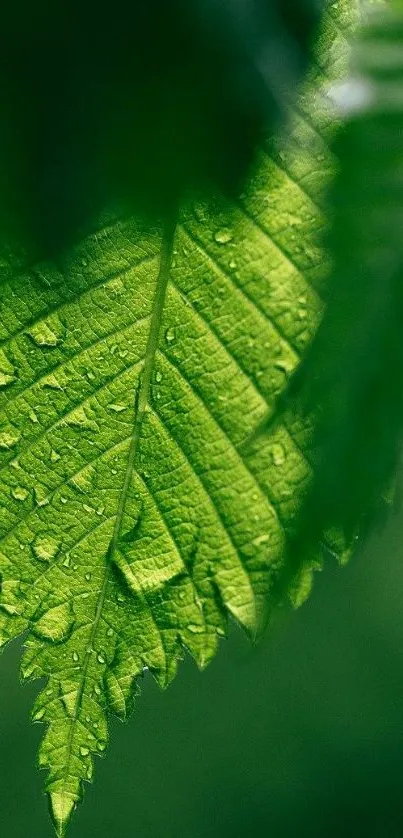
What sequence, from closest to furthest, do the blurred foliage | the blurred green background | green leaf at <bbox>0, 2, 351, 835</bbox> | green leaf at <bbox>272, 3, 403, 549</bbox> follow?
1. green leaf at <bbox>272, 3, 403, 549</bbox>
2. the blurred foliage
3. green leaf at <bbox>0, 2, 351, 835</bbox>
4. the blurred green background

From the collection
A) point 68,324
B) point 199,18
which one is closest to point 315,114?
point 199,18

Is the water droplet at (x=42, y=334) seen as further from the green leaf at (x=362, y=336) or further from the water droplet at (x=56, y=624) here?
the green leaf at (x=362, y=336)

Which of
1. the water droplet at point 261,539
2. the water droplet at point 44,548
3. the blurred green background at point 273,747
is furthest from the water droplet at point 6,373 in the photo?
the blurred green background at point 273,747

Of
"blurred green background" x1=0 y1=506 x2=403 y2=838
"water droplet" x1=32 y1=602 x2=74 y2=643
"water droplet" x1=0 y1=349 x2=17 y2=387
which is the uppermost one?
"water droplet" x1=0 y1=349 x2=17 y2=387

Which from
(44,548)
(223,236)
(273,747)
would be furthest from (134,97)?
(273,747)

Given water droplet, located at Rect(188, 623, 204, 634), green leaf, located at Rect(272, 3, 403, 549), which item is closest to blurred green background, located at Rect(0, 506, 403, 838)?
water droplet, located at Rect(188, 623, 204, 634)

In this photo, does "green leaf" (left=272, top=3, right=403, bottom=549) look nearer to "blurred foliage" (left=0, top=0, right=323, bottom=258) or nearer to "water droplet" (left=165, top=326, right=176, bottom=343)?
"blurred foliage" (left=0, top=0, right=323, bottom=258)

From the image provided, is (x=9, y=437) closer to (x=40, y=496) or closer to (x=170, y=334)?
(x=40, y=496)
